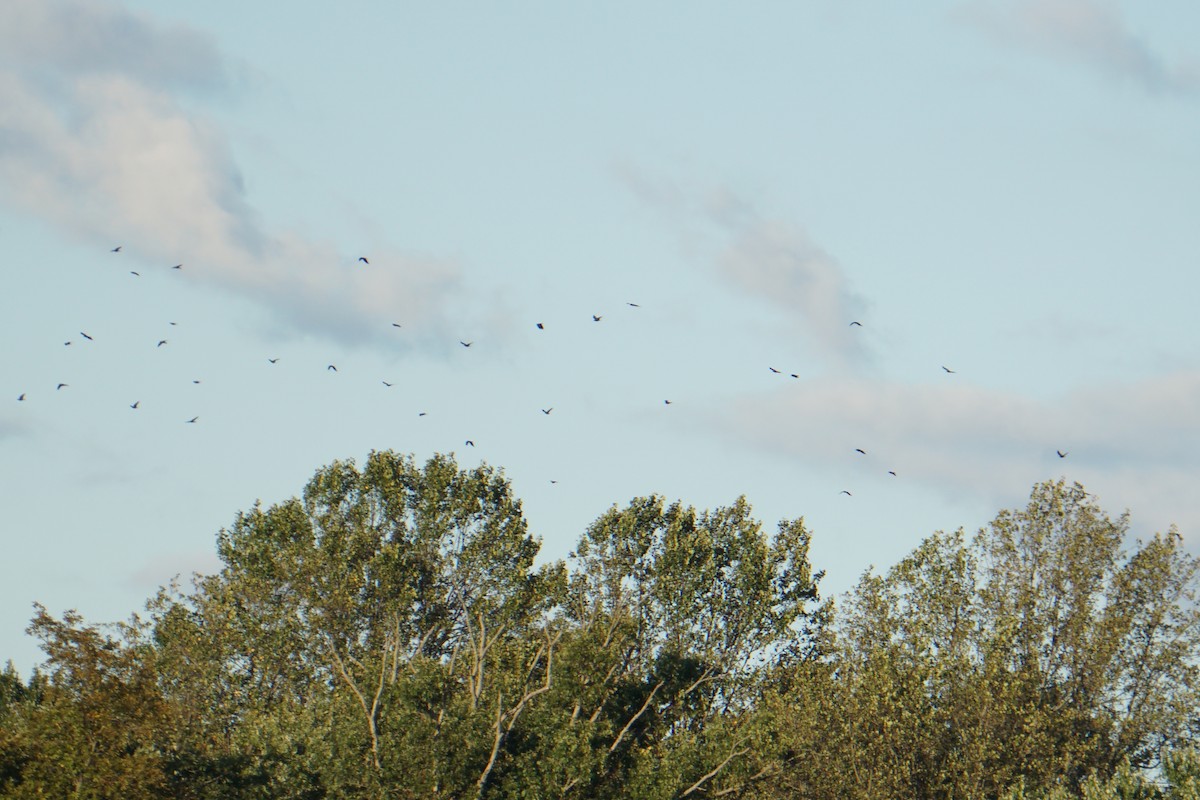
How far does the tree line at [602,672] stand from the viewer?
5091 cm

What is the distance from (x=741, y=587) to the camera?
7762 cm

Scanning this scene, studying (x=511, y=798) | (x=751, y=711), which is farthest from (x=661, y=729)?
(x=511, y=798)

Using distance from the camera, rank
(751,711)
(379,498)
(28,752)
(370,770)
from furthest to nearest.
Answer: (379,498), (751,711), (370,770), (28,752)

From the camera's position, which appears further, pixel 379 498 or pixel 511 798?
pixel 379 498

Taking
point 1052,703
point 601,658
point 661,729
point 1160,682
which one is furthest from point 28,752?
point 1160,682

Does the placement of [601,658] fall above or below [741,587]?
below

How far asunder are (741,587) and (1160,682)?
69.8 ft

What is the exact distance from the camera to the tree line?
5091 centimetres

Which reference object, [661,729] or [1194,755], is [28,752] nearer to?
[661,729]

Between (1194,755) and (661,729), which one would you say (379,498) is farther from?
(1194,755)

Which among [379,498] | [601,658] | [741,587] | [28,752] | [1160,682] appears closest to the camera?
[28,752]

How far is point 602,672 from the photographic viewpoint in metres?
60.5

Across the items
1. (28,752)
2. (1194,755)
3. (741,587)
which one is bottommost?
(28,752)

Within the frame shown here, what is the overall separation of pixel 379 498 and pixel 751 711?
24.5 metres
